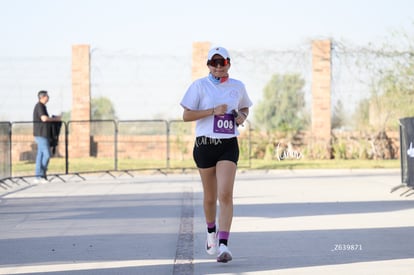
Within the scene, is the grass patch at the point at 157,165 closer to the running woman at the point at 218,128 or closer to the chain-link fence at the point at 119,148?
the chain-link fence at the point at 119,148

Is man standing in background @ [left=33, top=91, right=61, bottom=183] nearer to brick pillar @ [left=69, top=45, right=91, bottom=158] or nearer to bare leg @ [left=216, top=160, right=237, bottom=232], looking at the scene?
brick pillar @ [left=69, top=45, right=91, bottom=158]

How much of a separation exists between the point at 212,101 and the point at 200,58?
23.1m

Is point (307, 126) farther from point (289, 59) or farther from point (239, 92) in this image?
point (239, 92)

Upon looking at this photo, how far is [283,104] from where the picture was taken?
32812 millimetres

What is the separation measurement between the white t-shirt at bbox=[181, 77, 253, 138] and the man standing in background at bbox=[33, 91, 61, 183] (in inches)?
476

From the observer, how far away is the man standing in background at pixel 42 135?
67.2 feet

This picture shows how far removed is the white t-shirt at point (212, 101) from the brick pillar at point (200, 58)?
74.7 feet

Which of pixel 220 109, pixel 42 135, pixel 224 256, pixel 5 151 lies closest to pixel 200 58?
pixel 42 135

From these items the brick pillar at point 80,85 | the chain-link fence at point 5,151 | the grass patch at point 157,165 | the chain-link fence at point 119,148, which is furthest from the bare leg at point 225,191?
the brick pillar at point 80,85

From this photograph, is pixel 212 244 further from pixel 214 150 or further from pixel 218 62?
pixel 218 62

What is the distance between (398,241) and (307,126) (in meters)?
22.7

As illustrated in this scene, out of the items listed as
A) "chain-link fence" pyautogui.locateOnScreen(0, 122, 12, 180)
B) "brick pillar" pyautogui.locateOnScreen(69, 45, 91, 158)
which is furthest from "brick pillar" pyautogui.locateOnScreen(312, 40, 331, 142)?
"chain-link fence" pyautogui.locateOnScreen(0, 122, 12, 180)

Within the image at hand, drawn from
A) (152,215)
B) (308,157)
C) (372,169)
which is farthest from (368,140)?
(152,215)

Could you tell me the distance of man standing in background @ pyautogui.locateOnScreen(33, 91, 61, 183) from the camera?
20.5 meters
